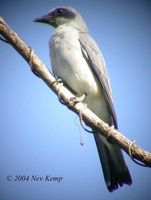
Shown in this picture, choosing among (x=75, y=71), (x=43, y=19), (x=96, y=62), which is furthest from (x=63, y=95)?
(x=43, y=19)

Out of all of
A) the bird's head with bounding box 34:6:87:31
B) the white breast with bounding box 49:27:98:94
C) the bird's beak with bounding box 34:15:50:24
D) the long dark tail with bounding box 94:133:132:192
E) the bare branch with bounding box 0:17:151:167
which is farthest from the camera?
the bird's head with bounding box 34:6:87:31

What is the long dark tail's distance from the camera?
2920mm

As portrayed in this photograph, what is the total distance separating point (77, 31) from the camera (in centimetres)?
339

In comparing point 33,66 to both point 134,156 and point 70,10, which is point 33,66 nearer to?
point 134,156

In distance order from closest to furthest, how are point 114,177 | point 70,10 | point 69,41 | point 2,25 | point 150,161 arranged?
1. point 150,161
2. point 2,25
3. point 114,177
4. point 69,41
5. point 70,10

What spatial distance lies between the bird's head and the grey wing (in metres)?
0.24

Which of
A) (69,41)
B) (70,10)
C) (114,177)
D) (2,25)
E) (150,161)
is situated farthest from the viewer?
(70,10)

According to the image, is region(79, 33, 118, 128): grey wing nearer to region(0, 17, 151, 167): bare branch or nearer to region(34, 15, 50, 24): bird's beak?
region(34, 15, 50, 24): bird's beak

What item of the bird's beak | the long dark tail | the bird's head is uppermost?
the bird's head

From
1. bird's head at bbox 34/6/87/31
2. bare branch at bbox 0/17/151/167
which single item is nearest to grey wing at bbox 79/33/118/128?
bird's head at bbox 34/6/87/31

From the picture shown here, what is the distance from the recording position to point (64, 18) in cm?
354

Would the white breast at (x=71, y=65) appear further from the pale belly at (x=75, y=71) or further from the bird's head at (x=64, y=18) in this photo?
the bird's head at (x=64, y=18)

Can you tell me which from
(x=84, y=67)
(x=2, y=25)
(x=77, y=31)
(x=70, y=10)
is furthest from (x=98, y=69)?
(x=2, y=25)

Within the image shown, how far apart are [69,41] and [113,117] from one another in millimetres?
708
